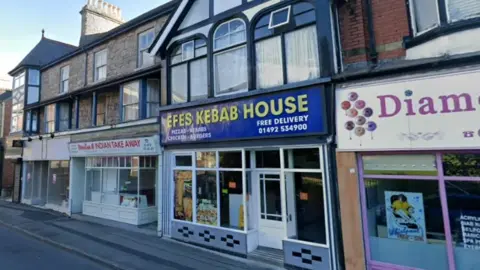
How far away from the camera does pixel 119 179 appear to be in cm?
1291

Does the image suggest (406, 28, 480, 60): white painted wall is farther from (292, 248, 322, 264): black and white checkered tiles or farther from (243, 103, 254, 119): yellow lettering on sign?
(292, 248, 322, 264): black and white checkered tiles

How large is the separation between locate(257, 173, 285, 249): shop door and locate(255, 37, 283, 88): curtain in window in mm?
2535

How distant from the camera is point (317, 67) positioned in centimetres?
699

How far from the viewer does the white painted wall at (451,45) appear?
5.10 metres

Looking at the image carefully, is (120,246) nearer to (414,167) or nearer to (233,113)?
(233,113)

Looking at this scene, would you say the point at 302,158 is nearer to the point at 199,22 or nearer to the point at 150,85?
the point at 199,22

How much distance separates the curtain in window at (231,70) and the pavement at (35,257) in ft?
19.3

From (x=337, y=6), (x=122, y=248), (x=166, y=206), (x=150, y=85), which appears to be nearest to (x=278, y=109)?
(x=337, y=6)

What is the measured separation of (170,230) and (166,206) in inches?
31.7

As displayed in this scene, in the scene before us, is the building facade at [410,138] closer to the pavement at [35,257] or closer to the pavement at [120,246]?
the pavement at [120,246]

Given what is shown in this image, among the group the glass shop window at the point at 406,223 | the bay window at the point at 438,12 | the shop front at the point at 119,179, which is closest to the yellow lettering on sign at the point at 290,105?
the glass shop window at the point at 406,223

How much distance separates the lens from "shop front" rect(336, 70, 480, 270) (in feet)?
→ 16.7

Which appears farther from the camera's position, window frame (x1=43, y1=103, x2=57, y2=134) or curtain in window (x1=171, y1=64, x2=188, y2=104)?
window frame (x1=43, y1=103, x2=57, y2=134)

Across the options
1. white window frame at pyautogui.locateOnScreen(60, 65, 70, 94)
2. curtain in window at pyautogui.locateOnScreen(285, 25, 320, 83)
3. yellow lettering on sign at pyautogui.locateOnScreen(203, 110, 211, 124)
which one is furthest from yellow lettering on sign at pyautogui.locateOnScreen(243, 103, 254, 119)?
white window frame at pyautogui.locateOnScreen(60, 65, 70, 94)
